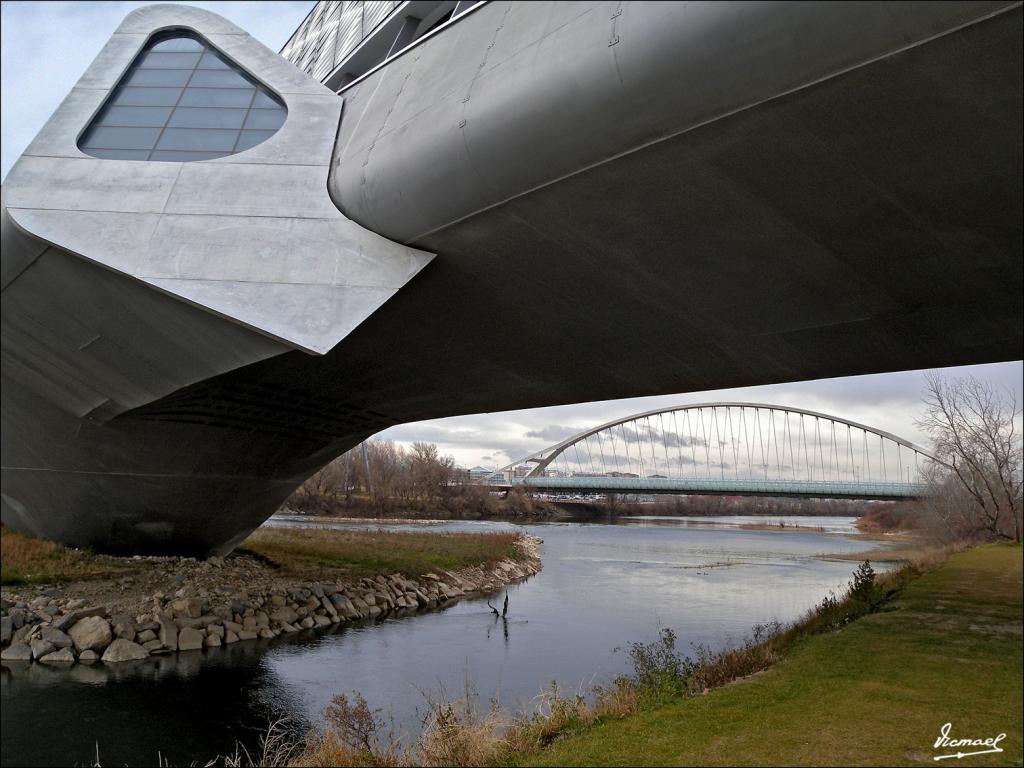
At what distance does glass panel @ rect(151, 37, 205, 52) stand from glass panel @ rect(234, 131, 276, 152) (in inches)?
121

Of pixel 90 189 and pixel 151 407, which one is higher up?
pixel 90 189

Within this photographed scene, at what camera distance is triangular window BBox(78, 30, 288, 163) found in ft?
34.1

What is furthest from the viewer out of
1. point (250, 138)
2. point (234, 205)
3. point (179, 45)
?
point (179, 45)

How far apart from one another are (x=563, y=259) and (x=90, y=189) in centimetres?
645

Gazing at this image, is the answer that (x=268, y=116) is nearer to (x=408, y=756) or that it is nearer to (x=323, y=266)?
(x=323, y=266)

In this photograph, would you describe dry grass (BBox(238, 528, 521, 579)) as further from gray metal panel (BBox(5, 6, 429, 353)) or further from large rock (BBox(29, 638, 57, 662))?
gray metal panel (BBox(5, 6, 429, 353))

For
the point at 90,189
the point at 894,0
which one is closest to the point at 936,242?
the point at 894,0

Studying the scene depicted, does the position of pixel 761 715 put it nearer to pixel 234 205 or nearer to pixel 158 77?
pixel 234 205

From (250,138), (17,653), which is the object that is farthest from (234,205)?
(17,653)

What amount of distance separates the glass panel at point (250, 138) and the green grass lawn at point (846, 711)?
8814mm

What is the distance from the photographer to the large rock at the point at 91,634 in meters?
13.5

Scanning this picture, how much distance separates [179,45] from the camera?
40.5 ft

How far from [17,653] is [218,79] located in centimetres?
1100

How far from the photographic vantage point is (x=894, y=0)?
467cm
